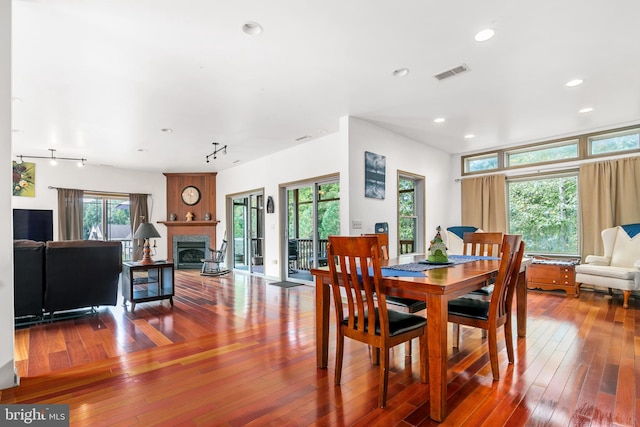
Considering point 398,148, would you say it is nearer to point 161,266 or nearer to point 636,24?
point 636,24

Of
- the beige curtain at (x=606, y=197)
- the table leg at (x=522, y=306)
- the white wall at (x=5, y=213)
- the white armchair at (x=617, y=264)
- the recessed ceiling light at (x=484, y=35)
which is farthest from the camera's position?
the beige curtain at (x=606, y=197)

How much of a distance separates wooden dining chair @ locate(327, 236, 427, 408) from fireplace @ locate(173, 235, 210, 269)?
24.1 feet

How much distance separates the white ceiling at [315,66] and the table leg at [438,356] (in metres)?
2.05

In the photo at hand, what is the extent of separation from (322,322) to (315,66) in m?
2.38

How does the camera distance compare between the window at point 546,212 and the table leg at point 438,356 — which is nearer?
the table leg at point 438,356

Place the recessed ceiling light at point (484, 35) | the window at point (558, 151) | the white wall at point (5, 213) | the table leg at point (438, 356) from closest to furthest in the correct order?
1. the table leg at point (438, 356)
2. the white wall at point (5, 213)
3. the recessed ceiling light at point (484, 35)
4. the window at point (558, 151)

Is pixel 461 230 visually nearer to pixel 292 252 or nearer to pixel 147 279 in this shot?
pixel 292 252

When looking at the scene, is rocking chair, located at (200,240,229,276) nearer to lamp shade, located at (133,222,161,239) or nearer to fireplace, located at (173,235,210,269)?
fireplace, located at (173,235,210,269)

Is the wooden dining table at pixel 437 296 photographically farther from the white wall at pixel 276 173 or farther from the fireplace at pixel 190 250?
the fireplace at pixel 190 250

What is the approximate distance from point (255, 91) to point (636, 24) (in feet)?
11.3

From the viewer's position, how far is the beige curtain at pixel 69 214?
286 inches

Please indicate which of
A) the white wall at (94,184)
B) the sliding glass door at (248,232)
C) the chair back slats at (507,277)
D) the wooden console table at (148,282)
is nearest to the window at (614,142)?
the chair back slats at (507,277)

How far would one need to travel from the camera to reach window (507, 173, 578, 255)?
217 inches

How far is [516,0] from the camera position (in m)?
2.21
